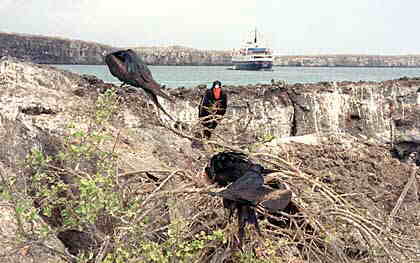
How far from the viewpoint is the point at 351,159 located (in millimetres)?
4793

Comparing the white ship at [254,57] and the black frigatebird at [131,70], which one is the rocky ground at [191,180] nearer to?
the black frigatebird at [131,70]

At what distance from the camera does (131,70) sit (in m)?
2.90

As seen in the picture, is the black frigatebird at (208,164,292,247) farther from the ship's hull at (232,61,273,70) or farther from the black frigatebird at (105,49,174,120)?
the ship's hull at (232,61,273,70)

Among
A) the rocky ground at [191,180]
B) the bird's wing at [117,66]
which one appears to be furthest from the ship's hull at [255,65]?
the bird's wing at [117,66]

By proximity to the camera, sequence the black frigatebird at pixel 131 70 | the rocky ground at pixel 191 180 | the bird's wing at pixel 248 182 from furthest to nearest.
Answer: the black frigatebird at pixel 131 70
the rocky ground at pixel 191 180
the bird's wing at pixel 248 182

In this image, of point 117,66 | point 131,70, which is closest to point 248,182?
point 131,70

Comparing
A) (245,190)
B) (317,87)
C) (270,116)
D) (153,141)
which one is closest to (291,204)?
(245,190)

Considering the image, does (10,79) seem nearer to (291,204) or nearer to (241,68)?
(291,204)

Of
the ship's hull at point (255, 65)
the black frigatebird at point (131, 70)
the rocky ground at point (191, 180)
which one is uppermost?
the black frigatebird at point (131, 70)

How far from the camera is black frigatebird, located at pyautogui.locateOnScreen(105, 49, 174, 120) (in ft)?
9.54

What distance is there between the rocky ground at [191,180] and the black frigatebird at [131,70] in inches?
6.9

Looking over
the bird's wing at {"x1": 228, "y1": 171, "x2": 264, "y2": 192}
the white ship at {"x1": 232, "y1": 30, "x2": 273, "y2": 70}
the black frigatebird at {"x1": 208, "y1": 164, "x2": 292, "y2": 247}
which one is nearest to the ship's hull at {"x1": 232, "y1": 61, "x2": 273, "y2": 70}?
the white ship at {"x1": 232, "y1": 30, "x2": 273, "y2": 70}

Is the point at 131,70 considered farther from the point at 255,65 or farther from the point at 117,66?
the point at 255,65

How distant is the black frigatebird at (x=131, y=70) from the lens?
114 inches
